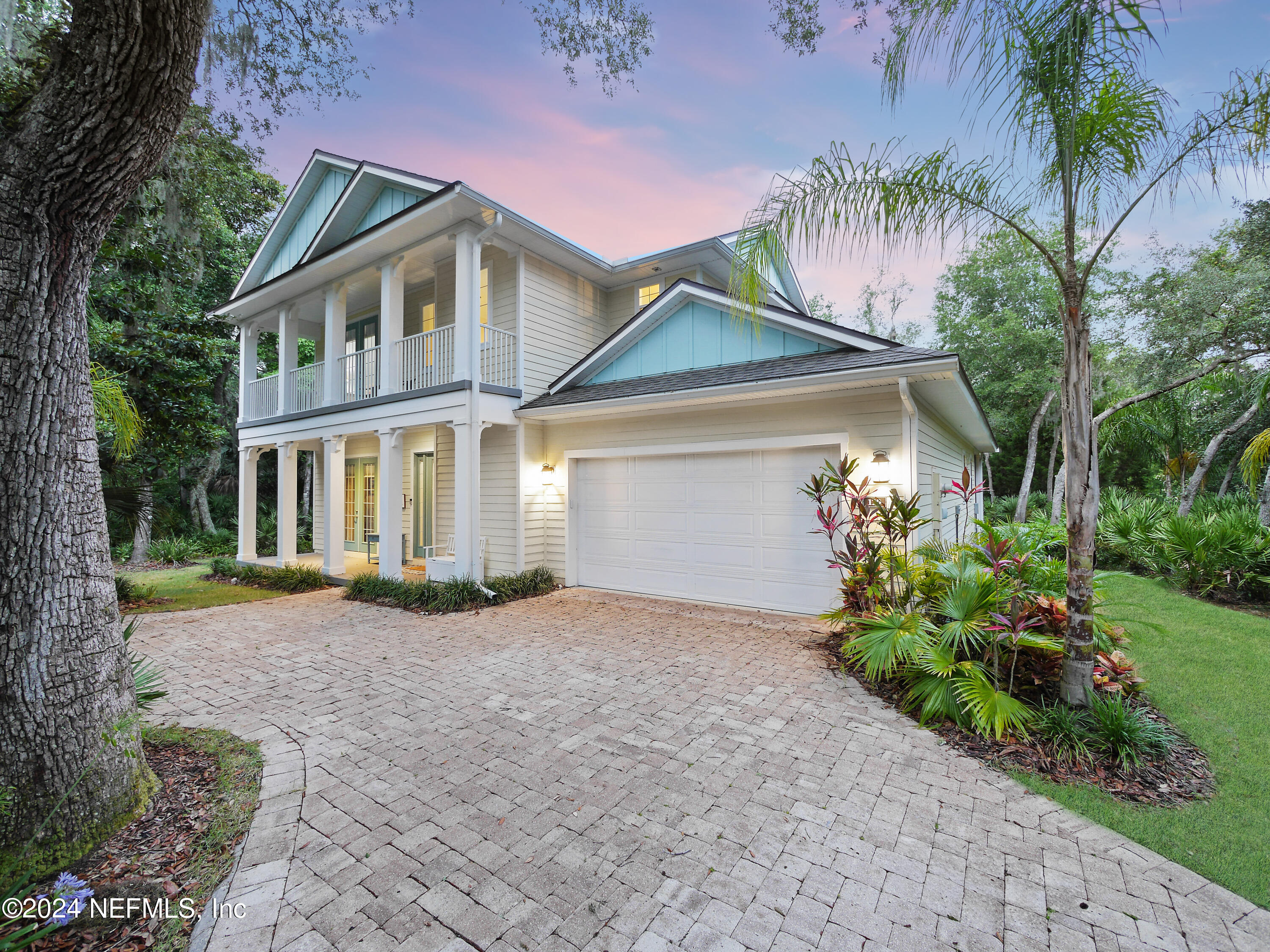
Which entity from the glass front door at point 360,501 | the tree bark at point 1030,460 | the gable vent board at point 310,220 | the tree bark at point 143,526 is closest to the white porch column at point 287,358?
the gable vent board at point 310,220

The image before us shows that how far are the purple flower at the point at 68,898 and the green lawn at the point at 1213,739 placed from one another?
4.37m

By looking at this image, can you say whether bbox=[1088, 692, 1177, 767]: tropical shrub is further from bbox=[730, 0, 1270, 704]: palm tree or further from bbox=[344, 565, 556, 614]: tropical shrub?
bbox=[344, 565, 556, 614]: tropical shrub

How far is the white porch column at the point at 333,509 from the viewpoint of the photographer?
9.93m

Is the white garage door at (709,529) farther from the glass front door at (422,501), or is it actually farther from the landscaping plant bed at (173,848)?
the landscaping plant bed at (173,848)

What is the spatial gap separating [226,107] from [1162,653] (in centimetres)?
1090

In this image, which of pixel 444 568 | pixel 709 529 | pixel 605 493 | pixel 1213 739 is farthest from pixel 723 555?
pixel 1213 739

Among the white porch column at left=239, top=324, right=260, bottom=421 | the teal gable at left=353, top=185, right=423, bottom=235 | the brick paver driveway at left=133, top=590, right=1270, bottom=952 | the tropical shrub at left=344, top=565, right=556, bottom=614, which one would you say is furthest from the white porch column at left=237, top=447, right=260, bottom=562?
the brick paver driveway at left=133, top=590, right=1270, bottom=952

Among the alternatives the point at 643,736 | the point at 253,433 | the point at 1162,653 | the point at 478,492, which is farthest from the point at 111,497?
the point at 1162,653

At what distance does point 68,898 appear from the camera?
1.95 metres

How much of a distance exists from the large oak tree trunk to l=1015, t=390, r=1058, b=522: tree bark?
652 inches

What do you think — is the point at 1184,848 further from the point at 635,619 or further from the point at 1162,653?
the point at 635,619

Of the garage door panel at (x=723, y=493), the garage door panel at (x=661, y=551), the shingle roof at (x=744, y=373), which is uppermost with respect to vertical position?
the shingle roof at (x=744, y=373)

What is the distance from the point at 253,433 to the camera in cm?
1180

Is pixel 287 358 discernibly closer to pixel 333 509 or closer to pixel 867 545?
pixel 333 509
